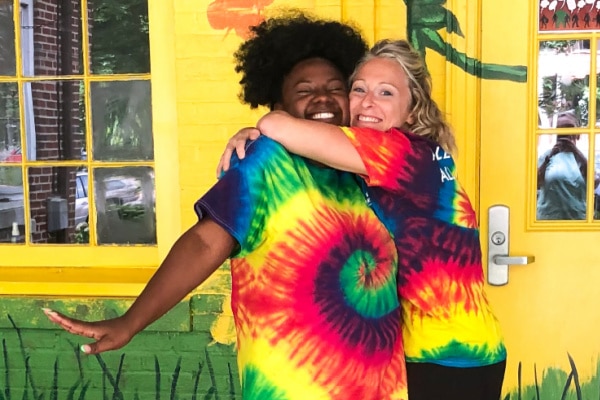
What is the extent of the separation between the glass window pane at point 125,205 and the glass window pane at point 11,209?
0.43 meters

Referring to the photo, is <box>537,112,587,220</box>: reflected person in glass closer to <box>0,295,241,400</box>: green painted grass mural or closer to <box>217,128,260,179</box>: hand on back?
<box>0,295,241,400</box>: green painted grass mural

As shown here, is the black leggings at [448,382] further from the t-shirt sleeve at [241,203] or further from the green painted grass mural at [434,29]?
the green painted grass mural at [434,29]

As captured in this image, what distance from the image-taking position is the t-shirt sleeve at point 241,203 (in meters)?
1.33

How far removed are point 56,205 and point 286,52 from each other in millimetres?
2000

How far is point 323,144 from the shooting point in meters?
1.43

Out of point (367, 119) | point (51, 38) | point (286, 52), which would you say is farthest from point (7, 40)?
point (367, 119)

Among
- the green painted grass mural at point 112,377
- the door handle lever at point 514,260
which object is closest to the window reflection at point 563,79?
the door handle lever at point 514,260

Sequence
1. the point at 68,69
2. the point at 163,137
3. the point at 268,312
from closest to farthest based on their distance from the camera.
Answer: the point at 268,312 < the point at 163,137 < the point at 68,69

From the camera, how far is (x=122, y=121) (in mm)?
3275

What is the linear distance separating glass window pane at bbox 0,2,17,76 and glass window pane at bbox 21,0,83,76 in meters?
0.05

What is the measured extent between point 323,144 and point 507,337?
6.37ft

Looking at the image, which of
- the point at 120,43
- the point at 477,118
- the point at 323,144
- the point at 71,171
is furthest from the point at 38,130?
the point at 323,144

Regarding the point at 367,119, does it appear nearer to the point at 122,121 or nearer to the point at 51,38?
the point at 122,121

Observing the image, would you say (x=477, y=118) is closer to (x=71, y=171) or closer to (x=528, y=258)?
(x=528, y=258)
